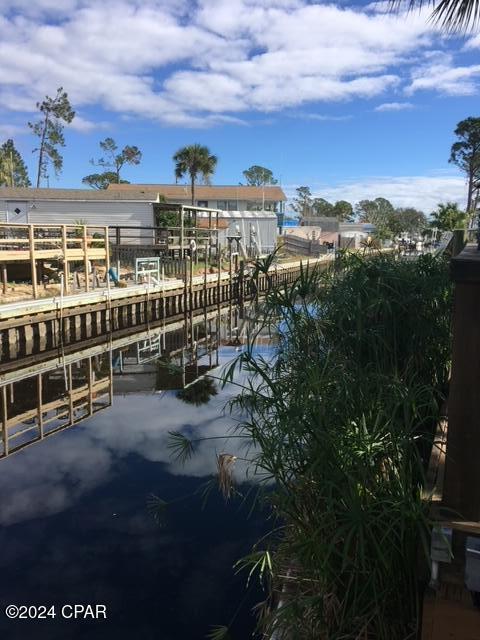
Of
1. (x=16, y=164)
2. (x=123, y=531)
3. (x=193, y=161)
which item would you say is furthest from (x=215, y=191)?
(x=123, y=531)

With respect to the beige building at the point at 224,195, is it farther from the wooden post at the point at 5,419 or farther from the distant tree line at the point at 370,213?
the wooden post at the point at 5,419

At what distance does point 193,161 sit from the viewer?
1690 inches

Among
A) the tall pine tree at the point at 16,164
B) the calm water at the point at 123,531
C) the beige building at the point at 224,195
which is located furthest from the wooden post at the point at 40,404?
the tall pine tree at the point at 16,164

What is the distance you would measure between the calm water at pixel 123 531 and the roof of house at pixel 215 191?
45.5 metres

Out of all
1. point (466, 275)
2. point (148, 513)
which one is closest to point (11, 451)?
point (148, 513)

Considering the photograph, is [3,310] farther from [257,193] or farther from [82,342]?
[257,193]

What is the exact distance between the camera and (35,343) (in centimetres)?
1366

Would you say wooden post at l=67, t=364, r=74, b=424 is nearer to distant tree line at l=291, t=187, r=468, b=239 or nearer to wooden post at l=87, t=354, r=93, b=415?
wooden post at l=87, t=354, r=93, b=415

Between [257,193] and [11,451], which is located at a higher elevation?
[257,193]

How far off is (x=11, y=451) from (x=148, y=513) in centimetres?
280

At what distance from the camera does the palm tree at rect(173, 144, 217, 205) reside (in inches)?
1686

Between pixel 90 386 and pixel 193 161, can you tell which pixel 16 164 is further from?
pixel 90 386

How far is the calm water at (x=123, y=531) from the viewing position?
4.24 meters

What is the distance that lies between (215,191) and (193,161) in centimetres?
1169
